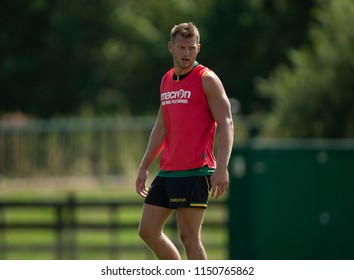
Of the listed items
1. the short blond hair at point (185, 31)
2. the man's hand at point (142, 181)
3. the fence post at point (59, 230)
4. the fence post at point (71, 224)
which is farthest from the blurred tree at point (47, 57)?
the short blond hair at point (185, 31)

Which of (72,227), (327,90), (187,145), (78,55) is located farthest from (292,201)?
(78,55)

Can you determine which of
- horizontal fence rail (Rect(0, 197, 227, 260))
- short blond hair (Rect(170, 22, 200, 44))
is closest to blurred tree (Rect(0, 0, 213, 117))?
horizontal fence rail (Rect(0, 197, 227, 260))

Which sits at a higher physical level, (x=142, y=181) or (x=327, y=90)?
(x=327, y=90)

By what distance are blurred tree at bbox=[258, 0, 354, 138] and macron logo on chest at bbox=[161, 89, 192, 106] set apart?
8.98m

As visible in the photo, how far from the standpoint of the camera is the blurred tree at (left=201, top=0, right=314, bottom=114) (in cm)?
3881

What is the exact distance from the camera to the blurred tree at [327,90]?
17641 millimetres

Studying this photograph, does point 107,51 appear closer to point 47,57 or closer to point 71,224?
point 47,57

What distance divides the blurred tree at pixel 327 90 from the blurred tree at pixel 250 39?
764 inches

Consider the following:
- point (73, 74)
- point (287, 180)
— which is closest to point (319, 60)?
point (287, 180)

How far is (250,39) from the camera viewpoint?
41031mm

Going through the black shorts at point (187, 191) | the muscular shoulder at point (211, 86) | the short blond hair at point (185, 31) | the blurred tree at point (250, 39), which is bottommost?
the black shorts at point (187, 191)

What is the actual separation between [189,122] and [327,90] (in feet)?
31.6

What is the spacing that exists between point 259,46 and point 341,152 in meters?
Answer: 26.3

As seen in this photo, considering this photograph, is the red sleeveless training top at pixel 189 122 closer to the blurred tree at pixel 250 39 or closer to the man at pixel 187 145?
the man at pixel 187 145
